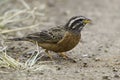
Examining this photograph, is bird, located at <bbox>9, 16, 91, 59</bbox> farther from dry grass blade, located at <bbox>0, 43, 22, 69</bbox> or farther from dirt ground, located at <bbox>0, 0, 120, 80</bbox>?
dry grass blade, located at <bbox>0, 43, 22, 69</bbox>

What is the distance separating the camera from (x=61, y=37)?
915 cm

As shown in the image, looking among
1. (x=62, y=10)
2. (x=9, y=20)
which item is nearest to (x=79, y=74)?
(x=9, y=20)

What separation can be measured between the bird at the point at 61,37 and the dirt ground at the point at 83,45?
0.77 feet

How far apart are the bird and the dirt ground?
234mm

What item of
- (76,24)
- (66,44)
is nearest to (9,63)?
(66,44)

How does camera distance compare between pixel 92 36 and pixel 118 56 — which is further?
pixel 92 36

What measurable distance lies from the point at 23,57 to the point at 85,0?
20.5ft

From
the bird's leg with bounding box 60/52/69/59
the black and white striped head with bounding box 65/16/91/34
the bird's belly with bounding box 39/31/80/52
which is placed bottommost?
the bird's leg with bounding box 60/52/69/59

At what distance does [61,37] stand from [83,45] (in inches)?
61.0

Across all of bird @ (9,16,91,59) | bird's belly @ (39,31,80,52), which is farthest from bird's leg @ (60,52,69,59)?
bird's belly @ (39,31,80,52)

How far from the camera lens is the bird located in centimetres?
905

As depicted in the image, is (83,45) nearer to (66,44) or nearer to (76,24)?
(76,24)

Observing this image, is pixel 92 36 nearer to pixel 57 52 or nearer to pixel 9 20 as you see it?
pixel 9 20

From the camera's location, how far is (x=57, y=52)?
9.25 meters
